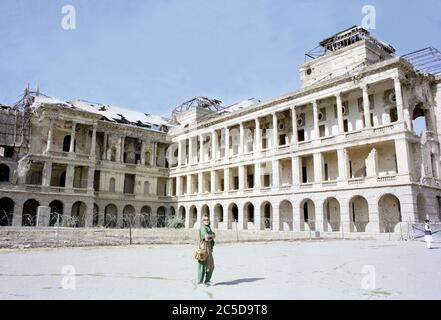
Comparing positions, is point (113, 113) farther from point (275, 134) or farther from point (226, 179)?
point (275, 134)

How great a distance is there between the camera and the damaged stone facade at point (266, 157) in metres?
31.0

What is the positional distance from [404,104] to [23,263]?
1187 inches

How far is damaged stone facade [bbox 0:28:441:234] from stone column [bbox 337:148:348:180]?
0.42ft

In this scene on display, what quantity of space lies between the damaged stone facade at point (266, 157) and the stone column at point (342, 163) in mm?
128

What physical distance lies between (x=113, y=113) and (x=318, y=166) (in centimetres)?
3294

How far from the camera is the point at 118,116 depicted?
5316 centimetres

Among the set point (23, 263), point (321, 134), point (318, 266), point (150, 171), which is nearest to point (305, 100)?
point (321, 134)

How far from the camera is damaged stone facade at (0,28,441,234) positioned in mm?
30969

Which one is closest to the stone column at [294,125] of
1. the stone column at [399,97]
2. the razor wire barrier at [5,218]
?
the stone column at [399,97]

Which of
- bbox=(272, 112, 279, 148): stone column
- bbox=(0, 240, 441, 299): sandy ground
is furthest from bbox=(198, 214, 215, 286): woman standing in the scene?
bbox=(272, 112, 279, 148): stone column

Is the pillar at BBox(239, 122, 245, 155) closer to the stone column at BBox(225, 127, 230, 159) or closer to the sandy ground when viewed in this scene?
the stone column at BBox(225, 127, 230, 159)

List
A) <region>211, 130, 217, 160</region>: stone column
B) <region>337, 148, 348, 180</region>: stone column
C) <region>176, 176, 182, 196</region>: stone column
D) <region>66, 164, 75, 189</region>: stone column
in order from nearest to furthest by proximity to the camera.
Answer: <region>337, 148, 348, 180</region>: stone column < <region>66, 164, 75, 189</region>: stone column < <region>211, 130, 217, 160</region>: stone column < <region>176, 176, 182, 196</region>: stone column

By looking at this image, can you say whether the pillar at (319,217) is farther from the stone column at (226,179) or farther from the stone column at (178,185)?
the stone column at (178,185)
